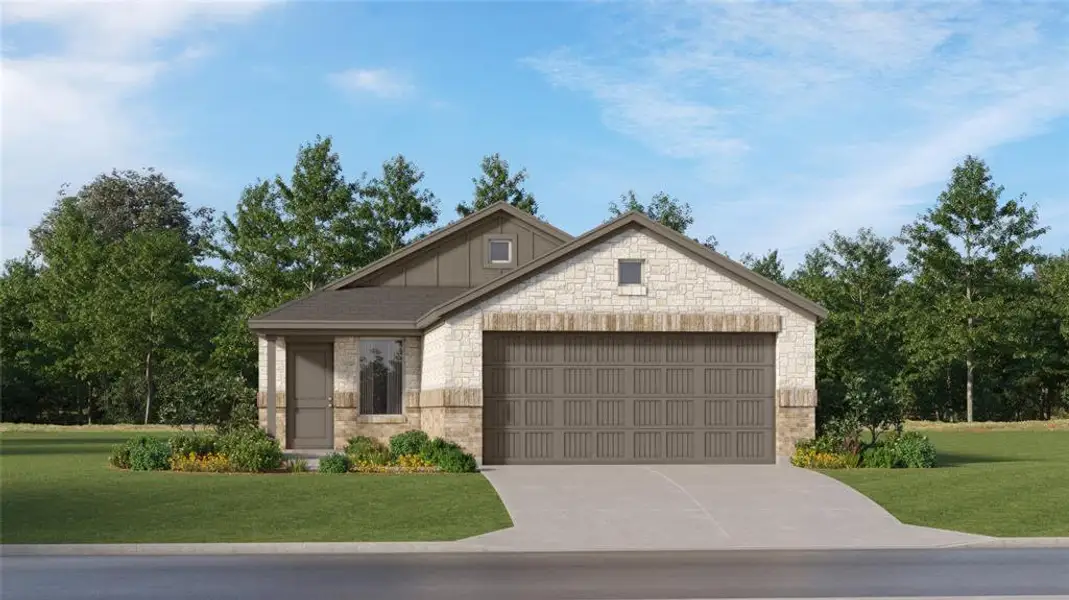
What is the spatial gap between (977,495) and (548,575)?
10.5 m

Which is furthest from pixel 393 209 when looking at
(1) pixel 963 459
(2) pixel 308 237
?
(1) pixel 963 459

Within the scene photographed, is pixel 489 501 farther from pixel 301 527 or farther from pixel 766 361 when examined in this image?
pixel 766 361

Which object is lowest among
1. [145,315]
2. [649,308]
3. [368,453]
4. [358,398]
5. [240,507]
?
[240,507]

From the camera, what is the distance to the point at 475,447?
27.3 m

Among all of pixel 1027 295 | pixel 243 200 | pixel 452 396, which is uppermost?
pixel 243 200

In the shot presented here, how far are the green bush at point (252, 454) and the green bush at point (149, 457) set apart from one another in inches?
44.6

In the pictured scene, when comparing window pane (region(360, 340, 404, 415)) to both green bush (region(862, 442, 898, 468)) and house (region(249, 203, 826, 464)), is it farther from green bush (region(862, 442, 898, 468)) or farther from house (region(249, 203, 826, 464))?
green bush (region(862, 442, 898, 468))

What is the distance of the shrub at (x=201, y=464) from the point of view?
25.8m

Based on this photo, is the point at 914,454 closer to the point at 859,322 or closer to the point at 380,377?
the point at 380,377

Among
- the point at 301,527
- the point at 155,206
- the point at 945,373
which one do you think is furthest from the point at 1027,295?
the point at 155,206

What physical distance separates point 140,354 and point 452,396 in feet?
116

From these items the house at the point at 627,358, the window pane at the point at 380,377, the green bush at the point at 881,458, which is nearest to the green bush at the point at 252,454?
the house at the point at 627,358

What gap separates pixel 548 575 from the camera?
15.1m

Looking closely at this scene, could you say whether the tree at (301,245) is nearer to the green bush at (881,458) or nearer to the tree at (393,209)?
the tree at (393,209)
